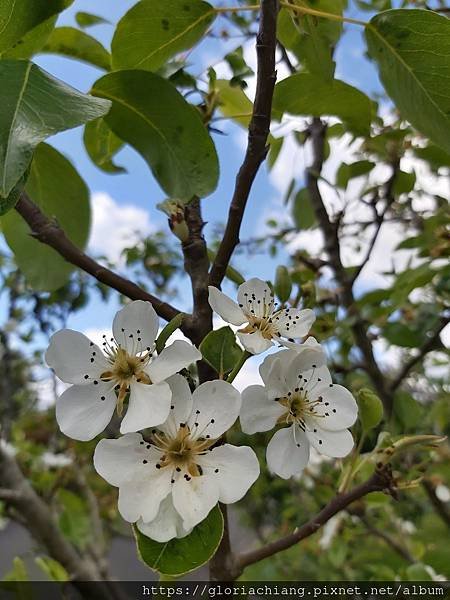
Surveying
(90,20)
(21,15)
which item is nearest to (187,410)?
(21,15)

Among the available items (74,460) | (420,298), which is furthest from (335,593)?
(74,460)

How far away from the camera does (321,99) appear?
708mm

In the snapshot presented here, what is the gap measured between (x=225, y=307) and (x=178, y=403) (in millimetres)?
99

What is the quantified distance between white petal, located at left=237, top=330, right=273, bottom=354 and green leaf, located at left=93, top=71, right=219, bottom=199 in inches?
A: 8.0

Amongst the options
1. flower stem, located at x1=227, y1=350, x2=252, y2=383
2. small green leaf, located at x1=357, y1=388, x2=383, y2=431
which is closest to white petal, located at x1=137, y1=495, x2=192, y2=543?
flower stem, located at x1=227, y1=350, x2=252, y2=383

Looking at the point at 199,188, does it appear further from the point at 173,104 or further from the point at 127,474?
the point at 127,474

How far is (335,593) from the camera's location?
712mm

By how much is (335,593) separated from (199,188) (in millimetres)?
517

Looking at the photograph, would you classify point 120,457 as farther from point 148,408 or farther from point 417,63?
point 417,63

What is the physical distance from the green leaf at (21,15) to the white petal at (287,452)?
1.41 ft

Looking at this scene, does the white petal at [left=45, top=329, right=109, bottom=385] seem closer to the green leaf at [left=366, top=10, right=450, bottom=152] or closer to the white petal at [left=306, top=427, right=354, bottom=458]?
the white petal at [left=306, top=427, right=354, bottom=458]

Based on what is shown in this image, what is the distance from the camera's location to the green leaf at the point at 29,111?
0.38 m

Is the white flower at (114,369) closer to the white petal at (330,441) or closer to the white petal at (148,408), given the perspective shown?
the white petal at (148,408)

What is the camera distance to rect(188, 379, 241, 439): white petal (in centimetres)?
46
